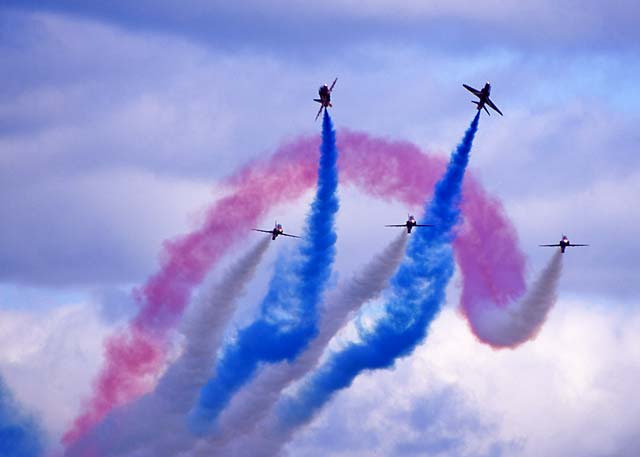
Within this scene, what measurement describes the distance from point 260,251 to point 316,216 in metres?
5.62

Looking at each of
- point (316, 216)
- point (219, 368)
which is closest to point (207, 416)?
point (219, 368)

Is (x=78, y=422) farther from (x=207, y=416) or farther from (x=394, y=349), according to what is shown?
(x=394, y=349)

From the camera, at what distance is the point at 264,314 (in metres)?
178

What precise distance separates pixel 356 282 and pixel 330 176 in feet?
25.4

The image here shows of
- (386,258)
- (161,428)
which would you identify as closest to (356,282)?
(386,258)

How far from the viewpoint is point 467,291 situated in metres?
178

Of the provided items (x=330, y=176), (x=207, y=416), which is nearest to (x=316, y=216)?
(x=330, y=176)

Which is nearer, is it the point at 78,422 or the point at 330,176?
the point at 330,176

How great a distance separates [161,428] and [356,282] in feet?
52.8

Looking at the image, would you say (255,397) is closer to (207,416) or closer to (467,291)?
A: (207,416)

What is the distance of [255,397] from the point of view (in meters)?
180

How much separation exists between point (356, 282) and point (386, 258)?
260cm

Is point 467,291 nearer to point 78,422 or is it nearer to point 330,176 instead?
point 330,176

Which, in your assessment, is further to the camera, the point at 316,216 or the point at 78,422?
the point at 78,422
